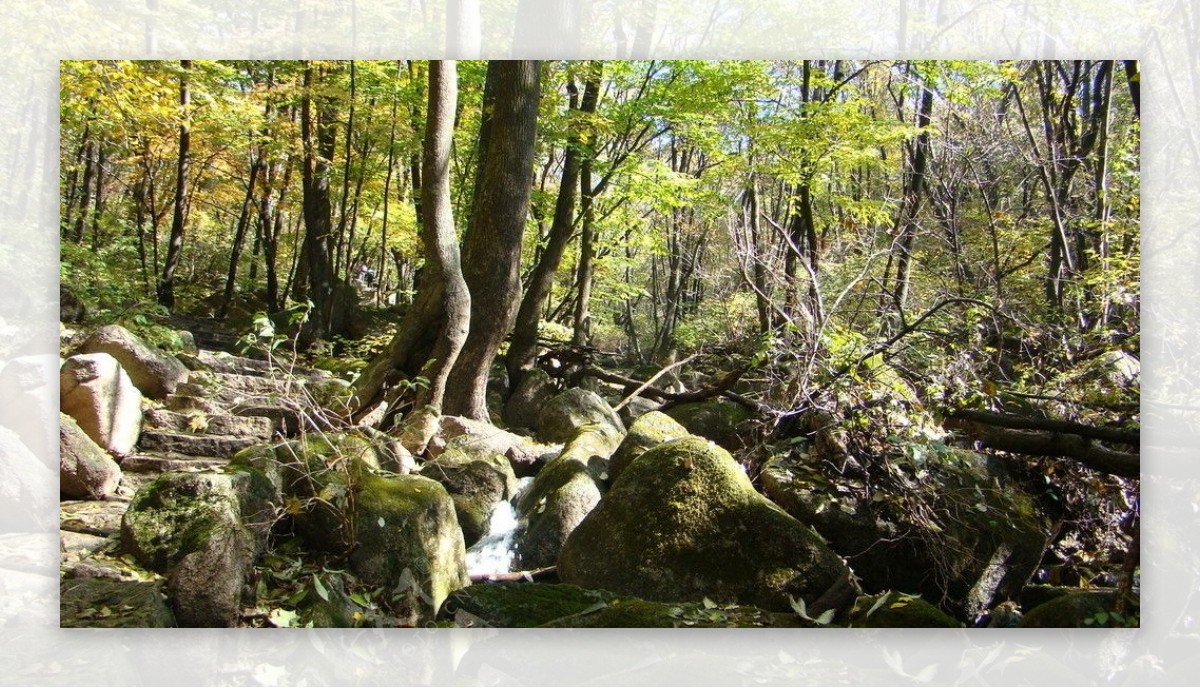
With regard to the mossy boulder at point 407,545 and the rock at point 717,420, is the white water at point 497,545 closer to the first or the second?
the mossy boulder at point 407,545

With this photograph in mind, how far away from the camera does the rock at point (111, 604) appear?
7.46 feet

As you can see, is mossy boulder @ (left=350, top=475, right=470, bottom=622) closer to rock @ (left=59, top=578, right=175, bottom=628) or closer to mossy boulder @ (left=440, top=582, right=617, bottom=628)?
mossy boulder @ (left=440, top=582, right=617, bottom=628)

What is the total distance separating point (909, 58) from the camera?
3758 millimetres

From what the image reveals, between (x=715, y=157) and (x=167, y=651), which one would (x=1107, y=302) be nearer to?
(x=167, y=651)

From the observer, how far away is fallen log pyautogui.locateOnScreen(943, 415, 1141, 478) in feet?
9.39

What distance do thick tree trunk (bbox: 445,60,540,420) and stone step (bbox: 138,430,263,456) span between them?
1531 mm

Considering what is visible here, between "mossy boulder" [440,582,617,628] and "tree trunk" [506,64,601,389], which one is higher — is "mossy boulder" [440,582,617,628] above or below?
below

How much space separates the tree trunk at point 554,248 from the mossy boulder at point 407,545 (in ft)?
10.4

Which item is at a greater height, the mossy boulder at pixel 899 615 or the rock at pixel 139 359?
the rock at pixel 139 359

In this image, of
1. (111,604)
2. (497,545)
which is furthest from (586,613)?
(111,604)

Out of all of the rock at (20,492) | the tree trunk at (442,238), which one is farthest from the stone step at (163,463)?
the tree trunk at (442,238)

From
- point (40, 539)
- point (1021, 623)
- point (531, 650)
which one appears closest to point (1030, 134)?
point (1021, 623)

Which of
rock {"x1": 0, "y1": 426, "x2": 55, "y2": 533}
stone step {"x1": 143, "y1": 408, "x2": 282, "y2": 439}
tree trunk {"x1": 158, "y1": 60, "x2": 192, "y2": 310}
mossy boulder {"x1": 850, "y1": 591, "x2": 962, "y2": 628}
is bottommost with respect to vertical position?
mossy boulder {"x1": 850, "y1": 591, "x2": 962, "y2": 628}

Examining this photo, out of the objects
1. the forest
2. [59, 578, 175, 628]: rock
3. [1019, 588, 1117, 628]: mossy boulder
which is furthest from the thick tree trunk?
[1019, 588, 1117, 628]: mossy boulder
